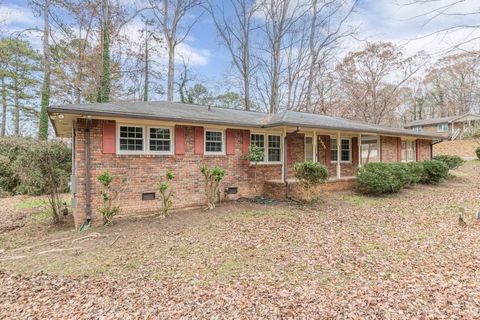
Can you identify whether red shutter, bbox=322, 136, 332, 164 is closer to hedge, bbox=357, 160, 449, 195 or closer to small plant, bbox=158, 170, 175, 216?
hedge, bbox=357, 160, 449, 195

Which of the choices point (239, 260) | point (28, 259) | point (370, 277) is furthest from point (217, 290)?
point (28, 259)

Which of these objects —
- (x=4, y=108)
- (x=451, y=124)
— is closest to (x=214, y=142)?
(x=4, y=108)

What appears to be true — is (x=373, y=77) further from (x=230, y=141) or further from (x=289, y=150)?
(x=230, y=141)

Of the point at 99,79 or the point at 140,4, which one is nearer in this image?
the point at 99,79

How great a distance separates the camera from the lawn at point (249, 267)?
126 inches

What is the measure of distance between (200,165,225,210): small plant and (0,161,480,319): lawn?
0.73m

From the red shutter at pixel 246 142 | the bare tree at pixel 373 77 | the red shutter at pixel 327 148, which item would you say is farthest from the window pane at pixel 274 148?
the bare tree at pixel 373 77

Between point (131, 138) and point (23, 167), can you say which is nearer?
point (131, 138)

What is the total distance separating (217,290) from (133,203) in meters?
4.91

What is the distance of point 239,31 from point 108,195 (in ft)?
62.9

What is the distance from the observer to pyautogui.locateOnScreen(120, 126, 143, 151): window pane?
7460 millimetres

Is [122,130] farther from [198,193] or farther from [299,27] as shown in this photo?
[299,27]

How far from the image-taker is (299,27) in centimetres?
2156

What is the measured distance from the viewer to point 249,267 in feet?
14.0
